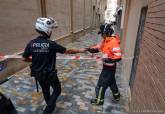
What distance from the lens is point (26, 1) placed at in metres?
7.46

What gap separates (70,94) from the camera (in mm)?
5207

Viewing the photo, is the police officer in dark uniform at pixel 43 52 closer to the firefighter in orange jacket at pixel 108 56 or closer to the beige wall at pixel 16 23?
the firefighter in orange jacket at pixel 108 56

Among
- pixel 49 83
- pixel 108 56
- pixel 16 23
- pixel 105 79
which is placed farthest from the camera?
pixel 16 23

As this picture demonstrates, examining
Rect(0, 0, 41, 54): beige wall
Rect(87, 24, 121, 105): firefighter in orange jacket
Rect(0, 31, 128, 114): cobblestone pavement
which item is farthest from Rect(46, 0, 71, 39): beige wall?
Rect(87, 24, 121, 105): firefighter in orange jacket

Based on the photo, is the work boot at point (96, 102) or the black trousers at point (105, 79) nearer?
the black trousers at point (105, 79)

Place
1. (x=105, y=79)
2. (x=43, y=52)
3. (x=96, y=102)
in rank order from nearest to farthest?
(x=43, y=52) → (x=105, y=79) → (x=96, y=102)

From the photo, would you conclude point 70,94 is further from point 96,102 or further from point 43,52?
point 43,52

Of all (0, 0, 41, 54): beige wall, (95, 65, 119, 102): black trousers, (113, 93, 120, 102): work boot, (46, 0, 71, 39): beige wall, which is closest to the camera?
(95, 65, 119, 102): black trousers

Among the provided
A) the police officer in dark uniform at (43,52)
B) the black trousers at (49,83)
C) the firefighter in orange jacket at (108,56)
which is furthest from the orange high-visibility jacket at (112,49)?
the black trousers at (49,83)

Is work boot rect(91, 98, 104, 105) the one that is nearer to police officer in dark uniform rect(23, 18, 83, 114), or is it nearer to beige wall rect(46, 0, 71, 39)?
police officer in dark uniform rect(23, 18, 83, 114)

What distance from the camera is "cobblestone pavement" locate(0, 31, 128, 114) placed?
442 centimetres

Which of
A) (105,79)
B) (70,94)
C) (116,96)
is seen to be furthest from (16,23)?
(116,96)

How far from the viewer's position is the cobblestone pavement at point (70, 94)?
4422 mm

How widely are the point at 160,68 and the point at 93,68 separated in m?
5.88
